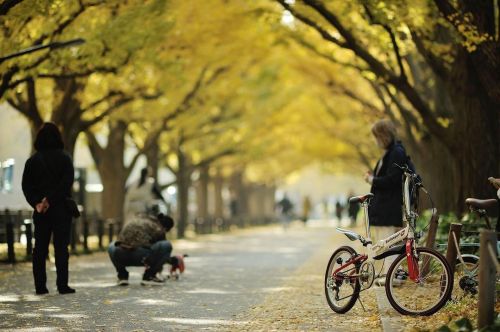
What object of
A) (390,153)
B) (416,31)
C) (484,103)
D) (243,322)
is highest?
(416,31)

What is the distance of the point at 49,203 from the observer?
35.5ft

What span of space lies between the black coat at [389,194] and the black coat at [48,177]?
3403 mm

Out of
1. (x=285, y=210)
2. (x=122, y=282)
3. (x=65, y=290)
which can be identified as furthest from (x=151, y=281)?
(x=285, y=210)

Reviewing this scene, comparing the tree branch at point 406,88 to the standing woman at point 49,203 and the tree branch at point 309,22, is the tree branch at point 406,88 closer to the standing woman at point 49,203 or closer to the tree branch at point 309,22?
the tree branch at point 309,22

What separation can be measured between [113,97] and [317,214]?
235 feet

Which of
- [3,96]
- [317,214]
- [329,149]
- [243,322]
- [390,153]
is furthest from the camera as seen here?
[317,214]

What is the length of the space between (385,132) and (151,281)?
3.97 meters

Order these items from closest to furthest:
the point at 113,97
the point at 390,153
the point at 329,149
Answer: the point at 390,153 < the point at 113,97 < the point at 329,149

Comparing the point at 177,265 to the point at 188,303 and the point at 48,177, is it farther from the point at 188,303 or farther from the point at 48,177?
the point at 188,303

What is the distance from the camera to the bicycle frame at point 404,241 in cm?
843

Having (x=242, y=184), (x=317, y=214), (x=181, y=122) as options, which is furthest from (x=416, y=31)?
(x=317, y=214)

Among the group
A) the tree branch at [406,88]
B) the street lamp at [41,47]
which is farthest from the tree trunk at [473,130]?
the street lamp at [41,47]

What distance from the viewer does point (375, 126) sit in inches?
406

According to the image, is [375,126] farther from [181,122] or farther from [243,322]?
[181,122]
